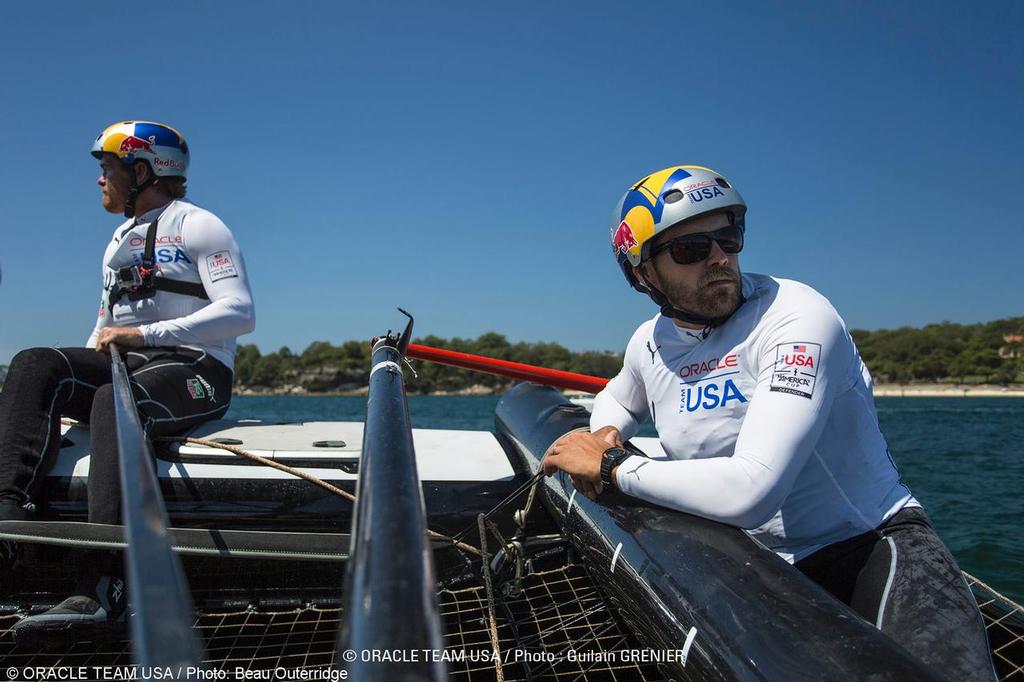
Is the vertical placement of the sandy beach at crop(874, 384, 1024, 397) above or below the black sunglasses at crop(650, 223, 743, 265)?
below

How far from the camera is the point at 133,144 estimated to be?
12.8ft

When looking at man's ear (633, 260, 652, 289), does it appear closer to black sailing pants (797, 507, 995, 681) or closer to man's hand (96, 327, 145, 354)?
black sailing pants (797, 507, 995, 681)

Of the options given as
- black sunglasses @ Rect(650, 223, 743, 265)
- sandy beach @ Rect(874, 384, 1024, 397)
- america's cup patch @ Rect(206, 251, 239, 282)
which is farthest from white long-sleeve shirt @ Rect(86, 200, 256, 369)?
sandy beach @ Rect(874, 384, 1024, 397)

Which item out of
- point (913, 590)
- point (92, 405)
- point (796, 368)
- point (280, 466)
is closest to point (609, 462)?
point (796, 368)

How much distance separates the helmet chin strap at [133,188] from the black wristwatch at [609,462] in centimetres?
316

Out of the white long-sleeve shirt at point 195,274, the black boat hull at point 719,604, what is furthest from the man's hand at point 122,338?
the black boat hull at point 719,604

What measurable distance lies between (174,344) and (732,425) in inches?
112

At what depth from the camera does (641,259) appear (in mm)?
2637

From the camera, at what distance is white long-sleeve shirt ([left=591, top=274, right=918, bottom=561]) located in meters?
1.97

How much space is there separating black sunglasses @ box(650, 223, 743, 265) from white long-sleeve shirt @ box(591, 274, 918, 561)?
6.0 inches

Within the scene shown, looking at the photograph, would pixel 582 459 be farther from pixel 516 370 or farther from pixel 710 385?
pixel 516 370

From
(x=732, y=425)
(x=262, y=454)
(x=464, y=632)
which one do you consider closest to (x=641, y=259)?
(x=732, y=425)

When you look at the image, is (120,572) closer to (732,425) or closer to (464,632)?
(464,632)

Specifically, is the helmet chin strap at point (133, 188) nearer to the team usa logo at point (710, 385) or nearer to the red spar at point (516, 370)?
the red spar at point (516, 370)
